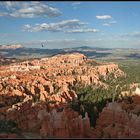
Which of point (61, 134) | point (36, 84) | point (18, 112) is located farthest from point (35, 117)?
point (36, 84)

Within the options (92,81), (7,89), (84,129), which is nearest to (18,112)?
(84,129)

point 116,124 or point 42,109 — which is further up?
point 116,124

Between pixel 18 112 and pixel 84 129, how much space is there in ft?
74.1

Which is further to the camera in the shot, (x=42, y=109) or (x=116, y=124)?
(x=42, y=109)

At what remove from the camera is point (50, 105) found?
309ft

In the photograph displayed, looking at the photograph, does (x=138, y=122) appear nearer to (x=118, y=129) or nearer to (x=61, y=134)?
(x=118, y=129)

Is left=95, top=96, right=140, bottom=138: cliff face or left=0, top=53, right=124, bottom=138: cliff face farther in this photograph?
left=0, top=53, right=124, bottom=138: cliff face

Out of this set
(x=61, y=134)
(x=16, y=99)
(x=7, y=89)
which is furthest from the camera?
(x=7, y=89)

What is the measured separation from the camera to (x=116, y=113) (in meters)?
76.9

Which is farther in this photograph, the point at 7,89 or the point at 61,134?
the point at 7,89

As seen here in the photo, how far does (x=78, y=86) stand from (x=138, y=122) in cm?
8163

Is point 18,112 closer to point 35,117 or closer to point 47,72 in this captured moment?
point 35,117

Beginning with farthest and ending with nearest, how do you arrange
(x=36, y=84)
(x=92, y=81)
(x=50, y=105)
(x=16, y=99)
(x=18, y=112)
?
(x=92, y=81) < (x=36, y=84) < (x=16, y=99) < (x=50, y=105) < (x=18, y=112)

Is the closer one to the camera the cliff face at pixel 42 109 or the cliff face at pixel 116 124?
the cliff face at pixel 116 124
